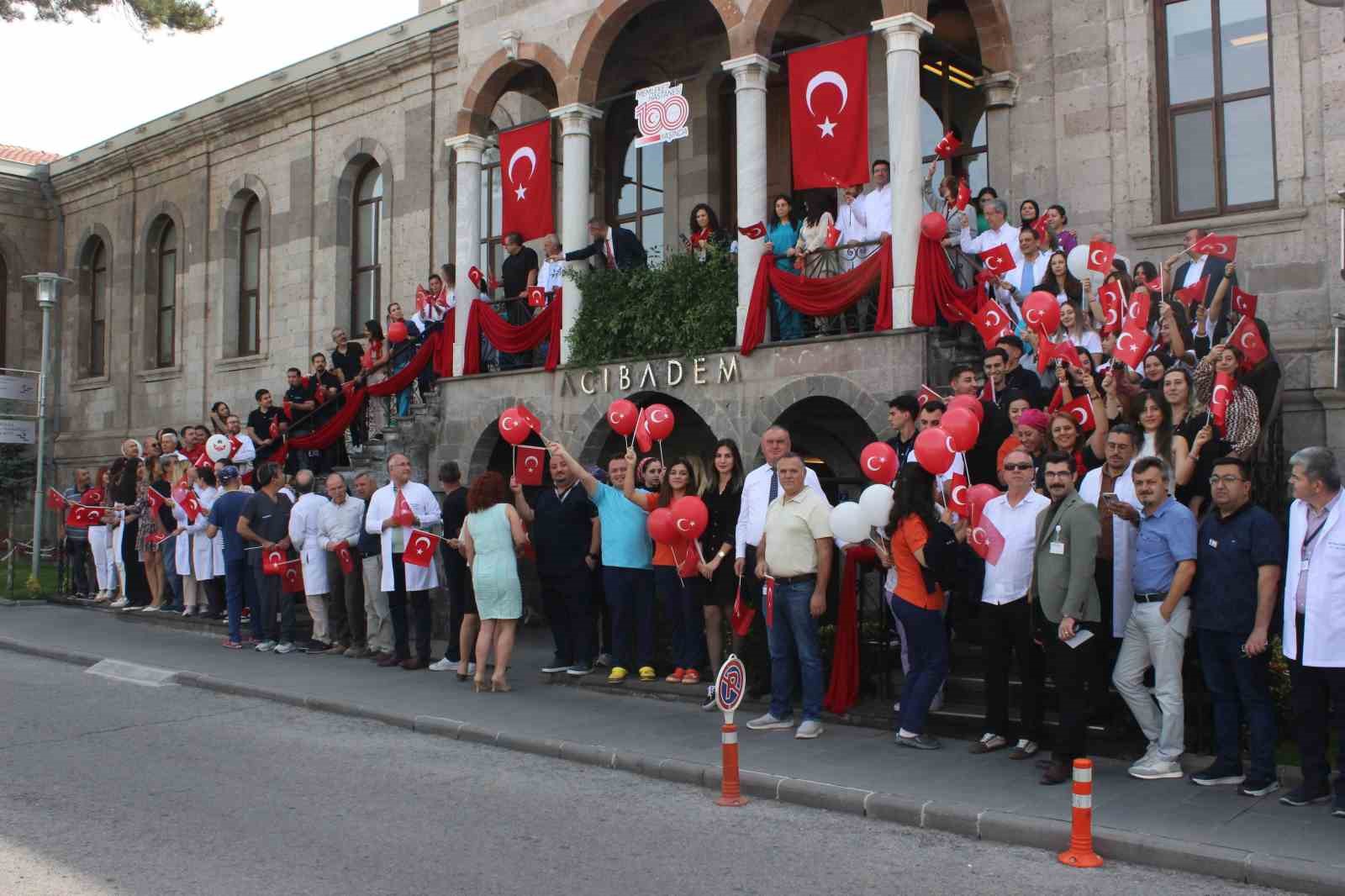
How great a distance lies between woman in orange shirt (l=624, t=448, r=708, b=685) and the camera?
10.3 m

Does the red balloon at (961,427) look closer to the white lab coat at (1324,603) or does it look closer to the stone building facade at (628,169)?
the white lab coat at (1324,603)

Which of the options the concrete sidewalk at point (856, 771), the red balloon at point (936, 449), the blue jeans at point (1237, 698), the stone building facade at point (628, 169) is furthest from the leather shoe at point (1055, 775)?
the stone building facade at point (628, 169)

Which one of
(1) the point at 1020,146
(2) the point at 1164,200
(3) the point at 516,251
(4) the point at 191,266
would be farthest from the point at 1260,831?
(4) the point at 191,266

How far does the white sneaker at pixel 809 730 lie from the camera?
8703mm

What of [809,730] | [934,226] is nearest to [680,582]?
[809,730]

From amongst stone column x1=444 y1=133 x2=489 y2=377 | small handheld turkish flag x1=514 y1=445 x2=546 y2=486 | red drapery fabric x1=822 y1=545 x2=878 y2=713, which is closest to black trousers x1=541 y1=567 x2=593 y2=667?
small handheld turkish flag x1=514 y1=445 x2=546 y2=486

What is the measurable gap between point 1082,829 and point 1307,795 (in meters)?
1.78

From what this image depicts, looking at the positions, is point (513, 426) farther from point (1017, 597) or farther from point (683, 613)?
point (1017, 597)

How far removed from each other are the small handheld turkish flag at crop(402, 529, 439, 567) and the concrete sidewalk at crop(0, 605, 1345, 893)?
115cm

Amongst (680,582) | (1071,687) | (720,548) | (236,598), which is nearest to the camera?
(1071,687)

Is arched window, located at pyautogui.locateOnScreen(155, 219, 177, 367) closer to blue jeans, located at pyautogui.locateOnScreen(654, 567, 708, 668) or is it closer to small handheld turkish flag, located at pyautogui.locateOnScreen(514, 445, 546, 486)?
small handheld turkish flag, located at pyautogui.locateOnScreen(514, 445, 546, 486)

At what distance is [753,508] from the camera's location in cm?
948

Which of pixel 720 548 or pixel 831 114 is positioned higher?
pixel 831 114

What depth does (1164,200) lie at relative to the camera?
43.4 ft
